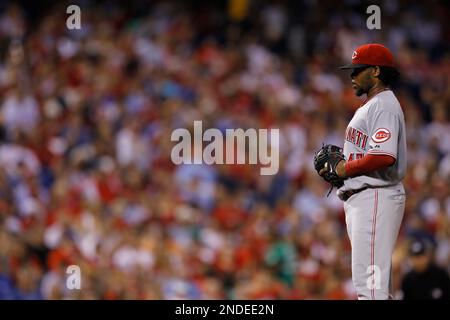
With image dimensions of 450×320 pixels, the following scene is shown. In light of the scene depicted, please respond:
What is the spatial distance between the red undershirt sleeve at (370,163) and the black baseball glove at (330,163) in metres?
0.11

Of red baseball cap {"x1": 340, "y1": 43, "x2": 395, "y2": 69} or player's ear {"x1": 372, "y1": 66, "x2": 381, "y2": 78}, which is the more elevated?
red baseball cap {"x1": 340, "y1": 43, "x2": 395, "y2": 69}

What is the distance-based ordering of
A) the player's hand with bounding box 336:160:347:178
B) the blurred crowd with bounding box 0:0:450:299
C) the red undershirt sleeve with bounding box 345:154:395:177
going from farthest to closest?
the blurred crowd with bounding box 0:0:450:299 < the player's hand with bounding box 336:160:347:178 < the red undershirt sleeve with bounding box 345:154:395:177

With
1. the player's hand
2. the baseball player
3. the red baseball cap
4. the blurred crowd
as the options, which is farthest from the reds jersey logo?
the blurred crowd

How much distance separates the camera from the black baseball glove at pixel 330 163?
4.12 meters

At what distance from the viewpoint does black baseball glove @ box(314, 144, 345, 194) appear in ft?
13.5

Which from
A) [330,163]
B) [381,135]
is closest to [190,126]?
[330,163]

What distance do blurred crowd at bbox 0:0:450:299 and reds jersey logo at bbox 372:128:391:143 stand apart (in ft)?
10.7

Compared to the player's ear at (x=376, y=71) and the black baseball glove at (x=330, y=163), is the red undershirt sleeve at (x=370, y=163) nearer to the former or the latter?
the black baseball glove at (x=330, y=163)

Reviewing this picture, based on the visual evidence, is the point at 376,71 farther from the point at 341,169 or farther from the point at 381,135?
the point at 341,169

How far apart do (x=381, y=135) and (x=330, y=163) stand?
283 mm

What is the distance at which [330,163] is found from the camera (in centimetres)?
414

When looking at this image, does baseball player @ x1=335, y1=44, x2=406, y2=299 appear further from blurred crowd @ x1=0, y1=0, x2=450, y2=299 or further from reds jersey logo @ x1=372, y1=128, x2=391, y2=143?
blurred crowd @ x1=0, y1=0, x2=450, y2=299

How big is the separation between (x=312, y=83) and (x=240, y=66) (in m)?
0.88

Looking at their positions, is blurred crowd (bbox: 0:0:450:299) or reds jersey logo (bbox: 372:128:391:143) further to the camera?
blurred crowd (bbox: 0:0:450:299)
